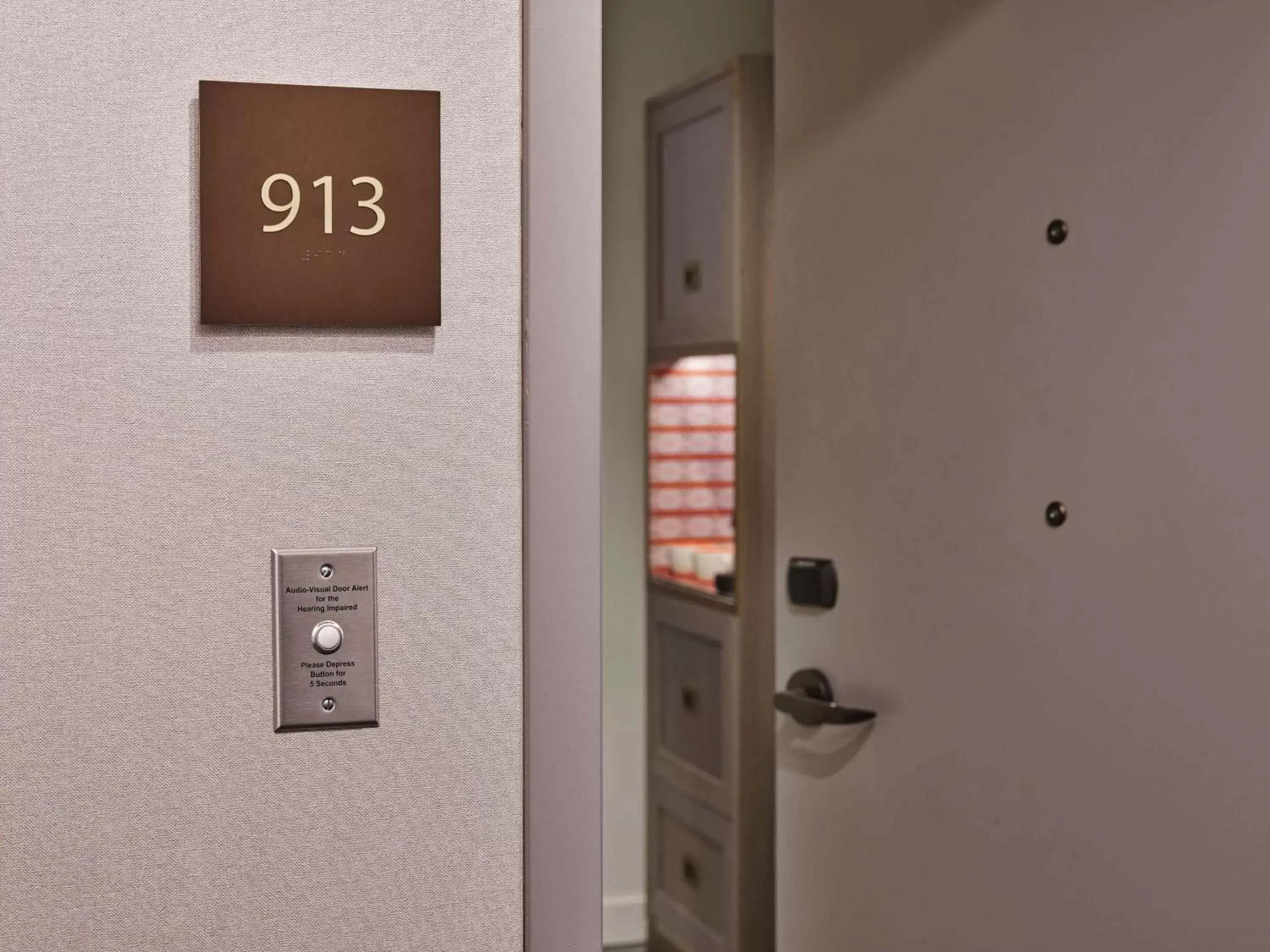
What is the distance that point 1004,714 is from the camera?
1.43m

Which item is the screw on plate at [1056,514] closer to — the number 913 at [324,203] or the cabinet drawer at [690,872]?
the number 913 at [324,203]

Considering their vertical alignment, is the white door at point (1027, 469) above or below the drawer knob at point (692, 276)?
below

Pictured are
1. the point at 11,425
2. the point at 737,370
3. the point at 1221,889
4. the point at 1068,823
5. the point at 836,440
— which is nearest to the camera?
the point at 11,425

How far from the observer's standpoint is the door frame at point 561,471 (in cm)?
92

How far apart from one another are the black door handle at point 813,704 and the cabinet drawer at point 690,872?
1352 millimetres

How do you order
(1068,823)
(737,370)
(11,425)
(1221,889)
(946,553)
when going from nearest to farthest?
1. (11,425)
2. (1221,889)
3. (1068,823)
4. (946,553)
5. (737,370)

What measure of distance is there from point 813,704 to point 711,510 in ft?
5.78

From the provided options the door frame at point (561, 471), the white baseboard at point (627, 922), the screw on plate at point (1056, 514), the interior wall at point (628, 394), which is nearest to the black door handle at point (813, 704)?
the screw on plate at point (1056, 514)

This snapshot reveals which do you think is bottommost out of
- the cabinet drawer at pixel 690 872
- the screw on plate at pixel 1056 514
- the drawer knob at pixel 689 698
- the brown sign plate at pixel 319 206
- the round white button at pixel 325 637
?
the cabinet drawer at pixel 690 872

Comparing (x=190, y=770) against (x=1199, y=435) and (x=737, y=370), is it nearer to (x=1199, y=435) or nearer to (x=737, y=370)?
(x=1199, y=435)

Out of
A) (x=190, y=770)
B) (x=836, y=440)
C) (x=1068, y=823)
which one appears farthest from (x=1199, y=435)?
(x=190, y=770)

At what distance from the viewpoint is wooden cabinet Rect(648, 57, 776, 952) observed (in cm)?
298

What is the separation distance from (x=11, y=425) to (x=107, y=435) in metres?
0.06

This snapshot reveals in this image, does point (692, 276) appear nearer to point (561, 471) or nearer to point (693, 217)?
point (693, 217)
